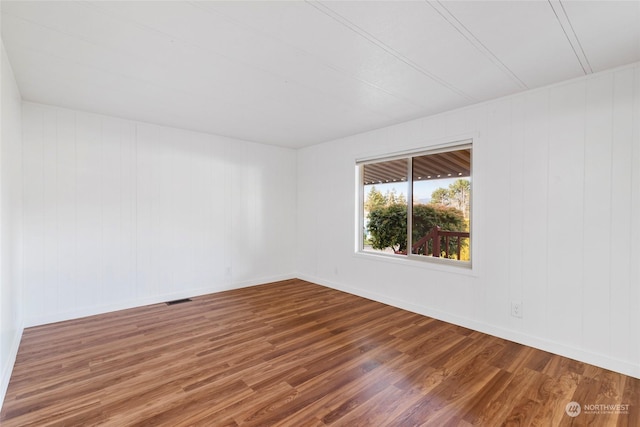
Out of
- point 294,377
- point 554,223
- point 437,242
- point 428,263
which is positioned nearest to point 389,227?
point 437,242

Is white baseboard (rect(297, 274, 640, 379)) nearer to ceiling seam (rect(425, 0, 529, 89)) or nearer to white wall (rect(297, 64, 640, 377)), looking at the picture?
white wall (rect(297, 64, 640, 377))

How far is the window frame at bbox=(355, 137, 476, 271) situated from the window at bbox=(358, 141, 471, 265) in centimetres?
1

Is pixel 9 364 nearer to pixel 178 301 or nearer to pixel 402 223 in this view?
pixel 178 301

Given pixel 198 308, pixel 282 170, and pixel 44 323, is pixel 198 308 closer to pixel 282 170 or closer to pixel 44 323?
pixel 44 323

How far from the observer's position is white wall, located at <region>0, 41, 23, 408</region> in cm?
204

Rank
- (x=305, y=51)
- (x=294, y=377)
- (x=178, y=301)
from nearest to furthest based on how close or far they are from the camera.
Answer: (x=305, y=51), (x=294, y=377), (x=178, y=301)

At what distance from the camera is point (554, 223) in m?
2.62

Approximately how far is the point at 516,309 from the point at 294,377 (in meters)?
2.21

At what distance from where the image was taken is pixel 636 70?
224 centimetres

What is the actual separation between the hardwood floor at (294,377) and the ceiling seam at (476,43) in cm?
241

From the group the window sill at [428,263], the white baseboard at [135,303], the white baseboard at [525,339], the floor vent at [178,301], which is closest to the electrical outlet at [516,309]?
the white baseboard at [525,339]

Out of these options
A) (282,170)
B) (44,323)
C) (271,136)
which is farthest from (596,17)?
(44,323)

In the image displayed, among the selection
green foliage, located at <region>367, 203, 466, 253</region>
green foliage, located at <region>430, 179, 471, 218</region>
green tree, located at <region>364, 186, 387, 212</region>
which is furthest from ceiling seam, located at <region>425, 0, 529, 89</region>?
green tree, located at <region>364, 186, 387, 212</region>

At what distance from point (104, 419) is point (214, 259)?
2827 millimetres
